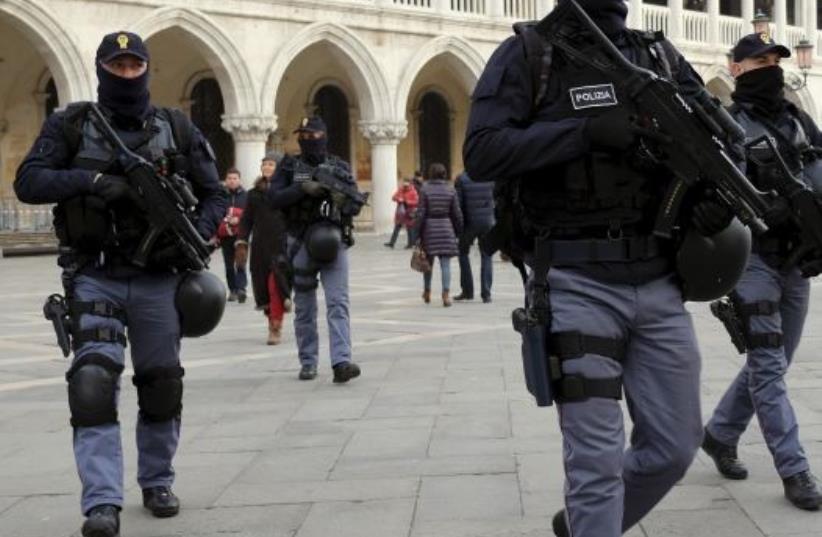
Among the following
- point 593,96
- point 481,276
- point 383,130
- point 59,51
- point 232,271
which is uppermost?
point 59,51

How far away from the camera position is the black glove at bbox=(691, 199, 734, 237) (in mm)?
3023

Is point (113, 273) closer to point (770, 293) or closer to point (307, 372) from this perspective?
point (770, 293)

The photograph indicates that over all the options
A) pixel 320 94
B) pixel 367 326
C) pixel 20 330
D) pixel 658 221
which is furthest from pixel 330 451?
pixel 320 94

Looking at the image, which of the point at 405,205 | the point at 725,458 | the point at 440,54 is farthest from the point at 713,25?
the point at 725,458

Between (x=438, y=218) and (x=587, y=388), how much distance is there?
1033cm

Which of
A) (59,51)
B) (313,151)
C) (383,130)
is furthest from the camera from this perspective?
(383,130)

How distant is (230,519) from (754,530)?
6.35 ft

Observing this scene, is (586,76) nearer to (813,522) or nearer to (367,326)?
(813,522)

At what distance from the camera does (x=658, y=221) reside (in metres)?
3.04

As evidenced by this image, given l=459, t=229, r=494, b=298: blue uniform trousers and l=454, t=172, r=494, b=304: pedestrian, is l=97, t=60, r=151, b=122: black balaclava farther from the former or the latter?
l=454, t=172, r=494, b=304: pedestrian

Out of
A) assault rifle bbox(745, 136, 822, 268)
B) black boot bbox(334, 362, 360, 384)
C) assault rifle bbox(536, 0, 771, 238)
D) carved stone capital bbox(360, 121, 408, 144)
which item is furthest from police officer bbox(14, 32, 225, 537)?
carved stone capital bbox(360, 121, 408, 144)

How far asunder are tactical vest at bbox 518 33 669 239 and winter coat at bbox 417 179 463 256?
32.6ft

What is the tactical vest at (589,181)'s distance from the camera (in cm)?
300

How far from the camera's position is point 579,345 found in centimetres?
299
